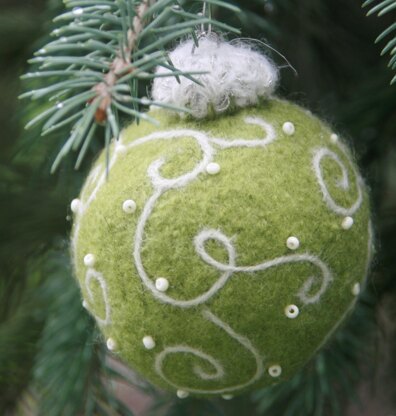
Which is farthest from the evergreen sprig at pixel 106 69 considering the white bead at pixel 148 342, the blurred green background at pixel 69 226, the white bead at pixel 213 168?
the blurred green background at pixel 69 226

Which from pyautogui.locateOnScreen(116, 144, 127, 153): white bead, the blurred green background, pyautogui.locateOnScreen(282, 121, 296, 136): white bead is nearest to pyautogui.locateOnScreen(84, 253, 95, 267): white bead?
pyautogui.locateOnScreen(116, 144, 127, 153): white bead

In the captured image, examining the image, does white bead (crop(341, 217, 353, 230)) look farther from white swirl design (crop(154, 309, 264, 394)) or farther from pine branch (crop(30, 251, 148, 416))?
pine branch (crop(30, 251, 148, 416))

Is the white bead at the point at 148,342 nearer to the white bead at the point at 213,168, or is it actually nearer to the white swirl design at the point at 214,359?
the white swirl design at the point at 214,359

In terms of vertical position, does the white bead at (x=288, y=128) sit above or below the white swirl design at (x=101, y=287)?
above

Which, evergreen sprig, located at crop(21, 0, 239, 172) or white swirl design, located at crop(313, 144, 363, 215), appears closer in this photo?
evergreen sprig, located at crop(21, 0, 239, 172)

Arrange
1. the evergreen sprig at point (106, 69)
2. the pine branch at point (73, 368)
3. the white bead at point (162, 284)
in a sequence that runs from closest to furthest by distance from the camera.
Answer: the evergreen sprig at point (106, 69)
the white bead at point (162, 284)
the pine branch at point (73, 368)

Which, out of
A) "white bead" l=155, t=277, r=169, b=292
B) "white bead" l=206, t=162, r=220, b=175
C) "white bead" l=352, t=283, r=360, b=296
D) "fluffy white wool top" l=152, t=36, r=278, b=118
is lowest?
"white bead" l=352, t=283, r=360, b=296

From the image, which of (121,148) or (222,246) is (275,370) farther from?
(121,148)
